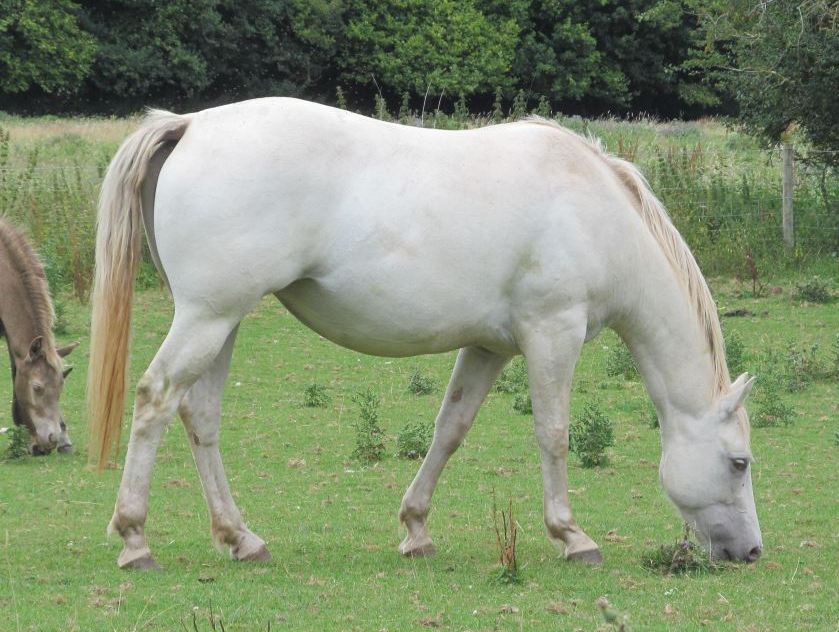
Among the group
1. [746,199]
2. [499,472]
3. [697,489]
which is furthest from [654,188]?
[697,489]

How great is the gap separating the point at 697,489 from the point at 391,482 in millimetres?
2482

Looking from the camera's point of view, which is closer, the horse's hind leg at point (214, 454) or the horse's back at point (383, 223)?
the horse's back at point (383, 223)

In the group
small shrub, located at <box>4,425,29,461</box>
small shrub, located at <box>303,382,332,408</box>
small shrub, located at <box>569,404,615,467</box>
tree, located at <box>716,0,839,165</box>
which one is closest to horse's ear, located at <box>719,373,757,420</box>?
small shrub, located at <box>569,404,615,467</box>

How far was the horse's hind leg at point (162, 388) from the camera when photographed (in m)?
5.27

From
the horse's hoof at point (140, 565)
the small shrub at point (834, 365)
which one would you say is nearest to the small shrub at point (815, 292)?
the small shrub at point (834, 365)

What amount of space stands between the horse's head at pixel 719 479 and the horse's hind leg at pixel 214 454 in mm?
2066

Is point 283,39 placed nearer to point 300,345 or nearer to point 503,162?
point 300,345

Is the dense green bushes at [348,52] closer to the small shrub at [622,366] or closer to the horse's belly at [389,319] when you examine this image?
the small shrub at [622,366]

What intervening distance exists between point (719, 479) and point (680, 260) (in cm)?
111

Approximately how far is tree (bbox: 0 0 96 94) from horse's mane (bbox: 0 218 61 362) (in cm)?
3625

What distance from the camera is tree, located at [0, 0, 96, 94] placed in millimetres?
43031

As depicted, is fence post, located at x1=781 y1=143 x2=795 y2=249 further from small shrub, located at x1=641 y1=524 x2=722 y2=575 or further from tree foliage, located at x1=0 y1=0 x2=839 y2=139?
tree foliage, located at x1=0 y1=0 x2=839 y2=139

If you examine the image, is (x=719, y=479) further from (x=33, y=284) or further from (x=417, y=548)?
(x=33, y=284)

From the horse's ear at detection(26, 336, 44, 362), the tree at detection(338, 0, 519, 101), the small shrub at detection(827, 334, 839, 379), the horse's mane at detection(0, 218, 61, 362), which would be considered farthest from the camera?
the tree at detection(338, 0, 519, 101)
